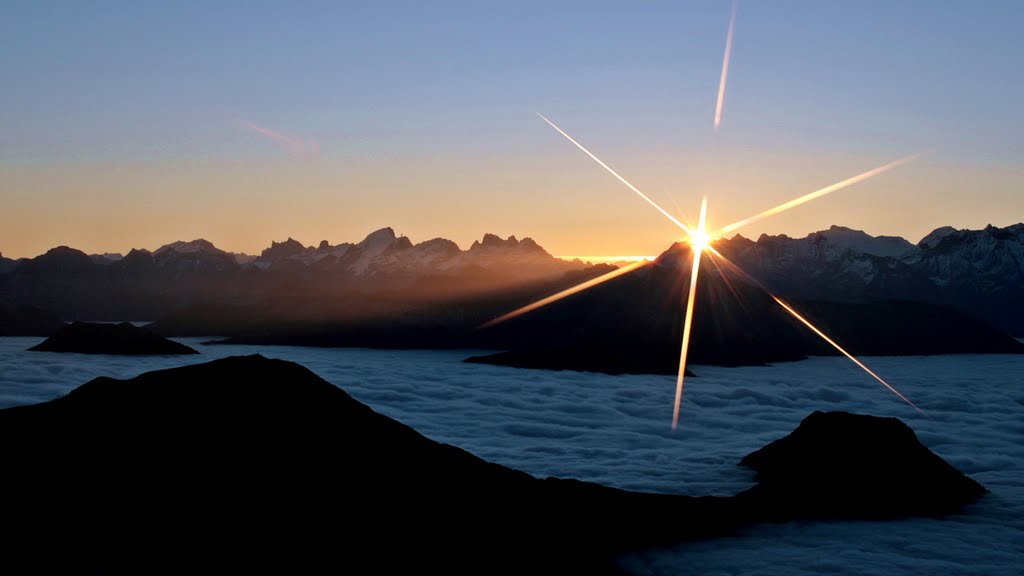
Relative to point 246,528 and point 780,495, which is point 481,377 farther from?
point 246,528

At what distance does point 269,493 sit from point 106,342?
250ft

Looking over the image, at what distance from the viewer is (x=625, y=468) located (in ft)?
81.4

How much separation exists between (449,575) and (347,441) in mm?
3096

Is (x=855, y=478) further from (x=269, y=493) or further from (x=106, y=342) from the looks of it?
(x=106, y=342)

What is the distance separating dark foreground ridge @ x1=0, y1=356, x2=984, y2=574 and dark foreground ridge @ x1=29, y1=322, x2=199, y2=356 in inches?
2809

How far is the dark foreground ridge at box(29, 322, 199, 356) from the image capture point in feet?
256

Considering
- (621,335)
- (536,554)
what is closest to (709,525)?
(536,554)

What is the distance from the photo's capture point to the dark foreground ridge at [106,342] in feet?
256

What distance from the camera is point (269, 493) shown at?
11969 mm

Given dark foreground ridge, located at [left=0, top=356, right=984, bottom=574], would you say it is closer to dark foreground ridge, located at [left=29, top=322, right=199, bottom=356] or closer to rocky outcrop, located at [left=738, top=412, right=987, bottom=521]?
rocky outcrop, located at [left=738, top=412, right=987, bottom=521]

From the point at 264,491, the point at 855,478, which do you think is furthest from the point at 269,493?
the point at 855,478

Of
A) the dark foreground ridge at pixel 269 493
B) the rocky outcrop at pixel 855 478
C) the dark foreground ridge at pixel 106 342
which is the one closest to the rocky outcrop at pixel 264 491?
the dark foreground ridge at pixel 269 493

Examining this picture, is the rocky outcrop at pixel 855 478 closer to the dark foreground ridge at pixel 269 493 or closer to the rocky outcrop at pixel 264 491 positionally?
the dark foreground ridge at pixel 269 493

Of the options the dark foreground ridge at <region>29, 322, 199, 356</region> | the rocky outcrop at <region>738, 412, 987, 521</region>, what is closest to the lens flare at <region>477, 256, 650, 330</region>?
the dark foreground ridge at <region>29, 322, 199, 356</region>
